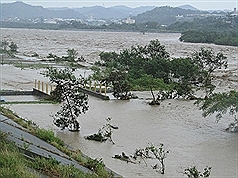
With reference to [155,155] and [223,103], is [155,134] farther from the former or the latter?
[155,155]

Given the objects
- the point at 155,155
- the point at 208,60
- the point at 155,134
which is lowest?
the point at 155,134

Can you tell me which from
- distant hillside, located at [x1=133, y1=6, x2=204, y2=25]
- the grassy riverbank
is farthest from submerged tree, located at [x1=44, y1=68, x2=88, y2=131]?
distant hillside, located at [x1=133, y1=6, x2=204, y2=25]

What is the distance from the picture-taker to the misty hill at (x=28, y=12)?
107 meters

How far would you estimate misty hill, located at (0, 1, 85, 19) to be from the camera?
107438 mm

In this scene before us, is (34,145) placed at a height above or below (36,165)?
below

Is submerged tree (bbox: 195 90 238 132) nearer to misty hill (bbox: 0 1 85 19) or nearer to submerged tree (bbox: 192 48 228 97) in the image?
submerged tree (bbox: 192 48 228 97)

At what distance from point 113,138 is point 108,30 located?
7978 centimetres

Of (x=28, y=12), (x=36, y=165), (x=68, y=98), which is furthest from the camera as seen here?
(x=28, y=12)

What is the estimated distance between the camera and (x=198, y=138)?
11.3 meters

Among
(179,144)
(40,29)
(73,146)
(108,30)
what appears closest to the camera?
(73,146)

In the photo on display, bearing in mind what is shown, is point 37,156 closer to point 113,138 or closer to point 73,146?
point 73,146

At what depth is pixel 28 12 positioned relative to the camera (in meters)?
128

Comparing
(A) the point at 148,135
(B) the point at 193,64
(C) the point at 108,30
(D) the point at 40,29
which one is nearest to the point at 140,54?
(B) the point at 193,64

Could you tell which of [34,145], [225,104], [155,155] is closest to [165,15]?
[225,104]
